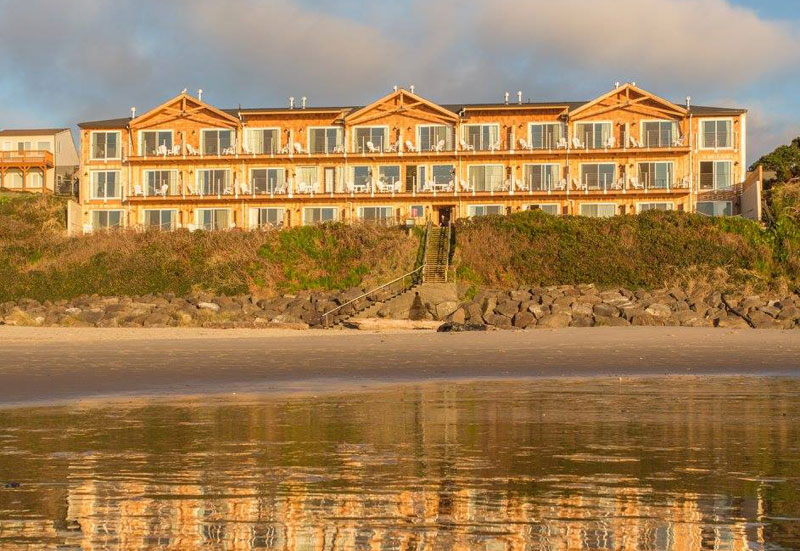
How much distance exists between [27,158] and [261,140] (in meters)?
28.3

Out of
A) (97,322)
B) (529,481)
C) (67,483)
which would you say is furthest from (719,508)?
(97,322)

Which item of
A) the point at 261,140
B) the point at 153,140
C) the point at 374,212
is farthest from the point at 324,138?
the point at 153,140

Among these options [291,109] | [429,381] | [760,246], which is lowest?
[429,381]

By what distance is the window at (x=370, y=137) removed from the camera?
7044 centimetres

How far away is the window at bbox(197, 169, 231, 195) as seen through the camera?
7125cm

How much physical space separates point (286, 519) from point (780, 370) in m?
18.7

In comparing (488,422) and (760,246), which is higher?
(760,246)

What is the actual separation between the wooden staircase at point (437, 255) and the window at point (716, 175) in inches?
812

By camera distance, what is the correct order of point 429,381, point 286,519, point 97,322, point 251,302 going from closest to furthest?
point 286,519
point 429,381
point 97,322
point 251,302

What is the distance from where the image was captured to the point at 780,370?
24.3m

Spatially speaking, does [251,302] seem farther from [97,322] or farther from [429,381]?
[429,381]

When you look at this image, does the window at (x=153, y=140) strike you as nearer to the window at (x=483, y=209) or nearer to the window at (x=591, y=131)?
the window at (x=483, y=209)

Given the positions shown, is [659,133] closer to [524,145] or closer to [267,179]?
[524,145]

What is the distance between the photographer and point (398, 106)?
2781 inches
